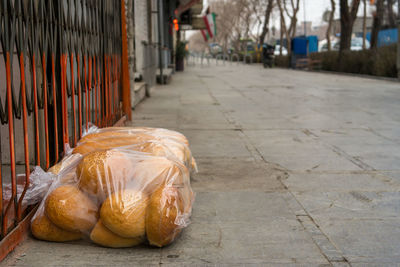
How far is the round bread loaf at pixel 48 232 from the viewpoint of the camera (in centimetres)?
282

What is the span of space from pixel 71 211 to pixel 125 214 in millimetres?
331

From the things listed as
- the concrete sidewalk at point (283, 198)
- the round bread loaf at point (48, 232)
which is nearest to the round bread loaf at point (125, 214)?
the concrete sidewalk at point (283, 198)

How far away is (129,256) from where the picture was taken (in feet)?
8.74

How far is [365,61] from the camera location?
70.3 feet

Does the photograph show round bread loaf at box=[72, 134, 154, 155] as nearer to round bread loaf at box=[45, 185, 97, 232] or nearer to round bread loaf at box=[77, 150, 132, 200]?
round bread loaf at box=[77, 150, 132, 200]

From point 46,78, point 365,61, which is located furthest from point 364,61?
point 46,78

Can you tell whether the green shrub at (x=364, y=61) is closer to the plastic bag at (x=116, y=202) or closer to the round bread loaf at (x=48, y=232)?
the plastic bag at (x=116, y=202)

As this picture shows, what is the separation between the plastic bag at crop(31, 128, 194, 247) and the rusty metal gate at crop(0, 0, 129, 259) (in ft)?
0.73

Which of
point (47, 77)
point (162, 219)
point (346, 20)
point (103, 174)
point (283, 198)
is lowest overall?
point (283, 198)

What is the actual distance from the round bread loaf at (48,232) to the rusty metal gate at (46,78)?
4.2 inches

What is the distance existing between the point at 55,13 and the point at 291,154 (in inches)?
113

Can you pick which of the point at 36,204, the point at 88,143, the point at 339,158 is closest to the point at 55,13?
the point at 88,143

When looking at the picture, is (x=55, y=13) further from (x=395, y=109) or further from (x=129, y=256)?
(x=395, y=109)

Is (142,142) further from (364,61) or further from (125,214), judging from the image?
(364,61)
